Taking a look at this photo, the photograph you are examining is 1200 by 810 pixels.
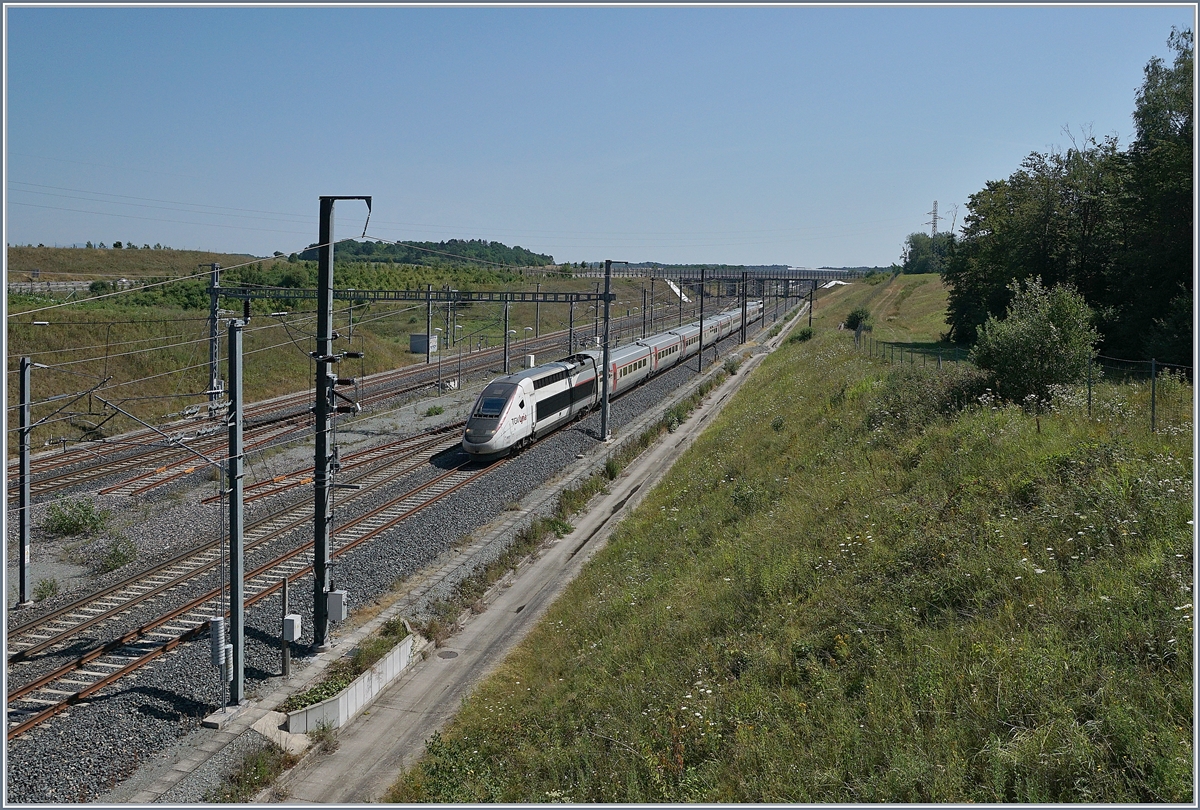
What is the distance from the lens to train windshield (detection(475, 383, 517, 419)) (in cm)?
2892

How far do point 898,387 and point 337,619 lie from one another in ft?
57.6

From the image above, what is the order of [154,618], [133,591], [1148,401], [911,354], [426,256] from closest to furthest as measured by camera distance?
[154,618]
[133,591]
[1148,401]
[911,354]
[426,256]

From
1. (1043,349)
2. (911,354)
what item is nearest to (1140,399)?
(1043,349)

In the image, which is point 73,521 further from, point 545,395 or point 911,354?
point 911,354

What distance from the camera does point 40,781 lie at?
10609mm

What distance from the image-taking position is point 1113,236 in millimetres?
42938

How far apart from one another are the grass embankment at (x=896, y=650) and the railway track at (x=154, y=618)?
569 centimetres

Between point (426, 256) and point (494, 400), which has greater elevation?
point (426, 256)

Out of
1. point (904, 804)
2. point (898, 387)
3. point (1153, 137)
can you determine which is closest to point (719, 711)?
point (904, 804)

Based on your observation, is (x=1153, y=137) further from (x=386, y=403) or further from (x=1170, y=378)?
(x=386, y=403)

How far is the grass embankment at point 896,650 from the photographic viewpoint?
26.9 ft

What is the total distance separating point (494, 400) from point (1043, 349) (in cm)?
1700

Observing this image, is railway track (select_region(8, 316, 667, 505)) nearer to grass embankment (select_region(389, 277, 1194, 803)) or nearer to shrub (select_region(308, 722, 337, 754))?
shrub (select_region(308, 722, 337, 754))

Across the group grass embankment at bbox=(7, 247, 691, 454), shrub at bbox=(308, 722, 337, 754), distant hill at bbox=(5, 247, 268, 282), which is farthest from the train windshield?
distant hill at bbox=(5, 247, 268, 282)
